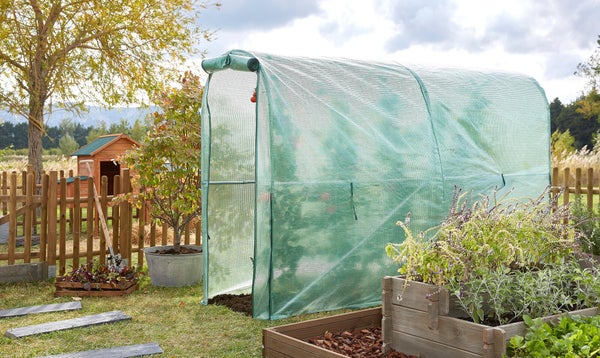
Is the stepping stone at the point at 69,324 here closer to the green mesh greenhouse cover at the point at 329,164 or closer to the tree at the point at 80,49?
the green mesh greenhouse cover at the point at 329,164

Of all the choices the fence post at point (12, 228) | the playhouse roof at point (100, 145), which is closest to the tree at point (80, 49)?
the playhouse roof at point (100, 145)

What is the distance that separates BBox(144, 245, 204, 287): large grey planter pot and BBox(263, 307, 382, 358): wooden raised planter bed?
2829 millimetres

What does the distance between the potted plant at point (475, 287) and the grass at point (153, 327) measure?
125 centimetres

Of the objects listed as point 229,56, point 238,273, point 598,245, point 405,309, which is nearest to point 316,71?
point 229,56

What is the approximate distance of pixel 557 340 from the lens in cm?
340

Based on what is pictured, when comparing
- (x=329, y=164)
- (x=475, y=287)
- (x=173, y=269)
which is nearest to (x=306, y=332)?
(x=475, y=287)

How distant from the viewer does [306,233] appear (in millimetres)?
5816

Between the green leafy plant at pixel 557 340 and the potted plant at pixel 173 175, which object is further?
the potted plant at pixel 173 175

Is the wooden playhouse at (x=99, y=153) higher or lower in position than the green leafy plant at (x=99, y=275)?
higher

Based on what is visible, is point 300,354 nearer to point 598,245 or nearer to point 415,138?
point 415,138

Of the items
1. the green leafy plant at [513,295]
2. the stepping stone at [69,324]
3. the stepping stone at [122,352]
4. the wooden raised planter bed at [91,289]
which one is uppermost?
the green leafy plant at [513,295]

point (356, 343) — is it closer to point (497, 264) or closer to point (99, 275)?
point (497, 264)

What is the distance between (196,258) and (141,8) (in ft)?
29.4

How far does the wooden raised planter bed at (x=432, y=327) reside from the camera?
3.50 m
